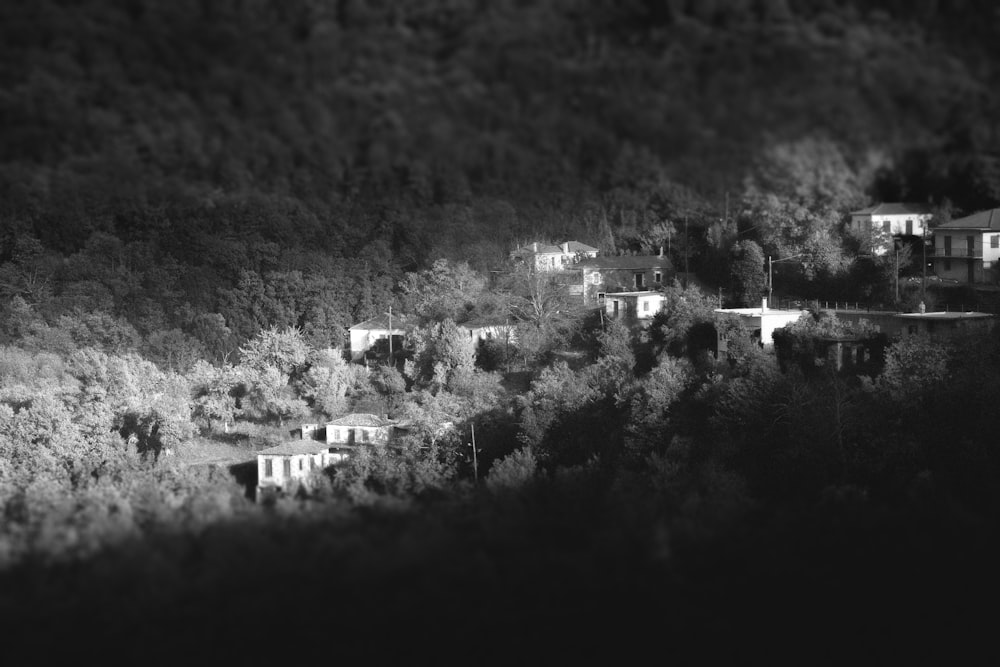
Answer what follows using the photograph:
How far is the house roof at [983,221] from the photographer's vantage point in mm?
11984

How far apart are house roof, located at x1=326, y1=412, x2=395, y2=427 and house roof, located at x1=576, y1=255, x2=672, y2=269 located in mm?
2959

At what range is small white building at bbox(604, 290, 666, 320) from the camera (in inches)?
517

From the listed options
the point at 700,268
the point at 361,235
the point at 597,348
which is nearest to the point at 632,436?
the point at 597,348

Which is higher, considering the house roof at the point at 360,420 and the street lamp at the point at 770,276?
the street lamp at the point at 770,276

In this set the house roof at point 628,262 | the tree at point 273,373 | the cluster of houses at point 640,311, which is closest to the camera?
the cluster of houses at point 640,311

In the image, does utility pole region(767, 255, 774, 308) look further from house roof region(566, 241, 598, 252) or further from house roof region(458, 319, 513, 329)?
house roof region(458, 319, 513, 329)

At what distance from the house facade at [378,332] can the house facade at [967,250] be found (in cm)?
520

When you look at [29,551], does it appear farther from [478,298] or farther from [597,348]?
[478,298]

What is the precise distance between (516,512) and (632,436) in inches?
227

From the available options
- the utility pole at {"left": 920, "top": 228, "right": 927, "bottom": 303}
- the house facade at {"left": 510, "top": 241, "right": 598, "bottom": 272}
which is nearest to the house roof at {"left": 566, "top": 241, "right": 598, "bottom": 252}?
the house facade at {"left": 510, "top": 241, "right": 598, "bottom": 272}

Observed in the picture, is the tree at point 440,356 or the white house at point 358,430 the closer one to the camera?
the white house at point 358,430

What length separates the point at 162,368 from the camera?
1423 cm

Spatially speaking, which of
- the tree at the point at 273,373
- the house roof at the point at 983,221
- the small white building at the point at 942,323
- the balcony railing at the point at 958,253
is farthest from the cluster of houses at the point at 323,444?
the house roof at the point at 983,221

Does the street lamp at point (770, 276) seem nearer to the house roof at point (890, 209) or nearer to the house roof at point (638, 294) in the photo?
the house roof at point (890, 209)
